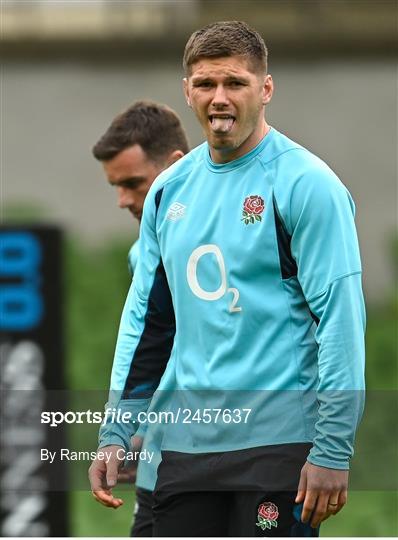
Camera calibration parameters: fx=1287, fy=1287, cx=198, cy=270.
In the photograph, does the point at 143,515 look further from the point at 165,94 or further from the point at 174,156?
the point at 165,94

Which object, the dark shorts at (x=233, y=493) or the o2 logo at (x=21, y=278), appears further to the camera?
the o2 logo at (x=21, y=278)

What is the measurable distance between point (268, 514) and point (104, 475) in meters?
0.45

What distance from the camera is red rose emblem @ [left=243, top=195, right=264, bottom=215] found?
9.41ft

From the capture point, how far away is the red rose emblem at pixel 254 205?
9.41 ft

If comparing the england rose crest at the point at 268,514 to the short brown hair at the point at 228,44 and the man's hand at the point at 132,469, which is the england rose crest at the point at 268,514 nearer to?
the man's hand at the point at 132,469

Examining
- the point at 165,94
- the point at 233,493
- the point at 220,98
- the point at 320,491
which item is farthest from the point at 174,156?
the point at 165,94

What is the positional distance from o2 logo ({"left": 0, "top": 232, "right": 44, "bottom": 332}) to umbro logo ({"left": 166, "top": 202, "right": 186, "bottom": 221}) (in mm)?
1377

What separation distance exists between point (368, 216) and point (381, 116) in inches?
41.2

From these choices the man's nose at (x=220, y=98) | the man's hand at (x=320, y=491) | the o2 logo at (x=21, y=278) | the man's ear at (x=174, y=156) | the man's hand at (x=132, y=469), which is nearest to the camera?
the man's hand at (x=320, y=491)

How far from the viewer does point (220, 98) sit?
286 centimetres

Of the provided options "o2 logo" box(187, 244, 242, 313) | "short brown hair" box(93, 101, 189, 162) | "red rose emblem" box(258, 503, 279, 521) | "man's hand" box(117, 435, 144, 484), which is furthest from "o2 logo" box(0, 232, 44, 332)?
"red rose emblem" box(258, 503, 279, 521)

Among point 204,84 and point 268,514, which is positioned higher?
point 204,84

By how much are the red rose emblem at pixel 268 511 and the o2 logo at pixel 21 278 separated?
1697mm

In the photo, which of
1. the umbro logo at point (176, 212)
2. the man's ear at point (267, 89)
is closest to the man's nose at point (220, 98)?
the man's ear at point (267, 89)
